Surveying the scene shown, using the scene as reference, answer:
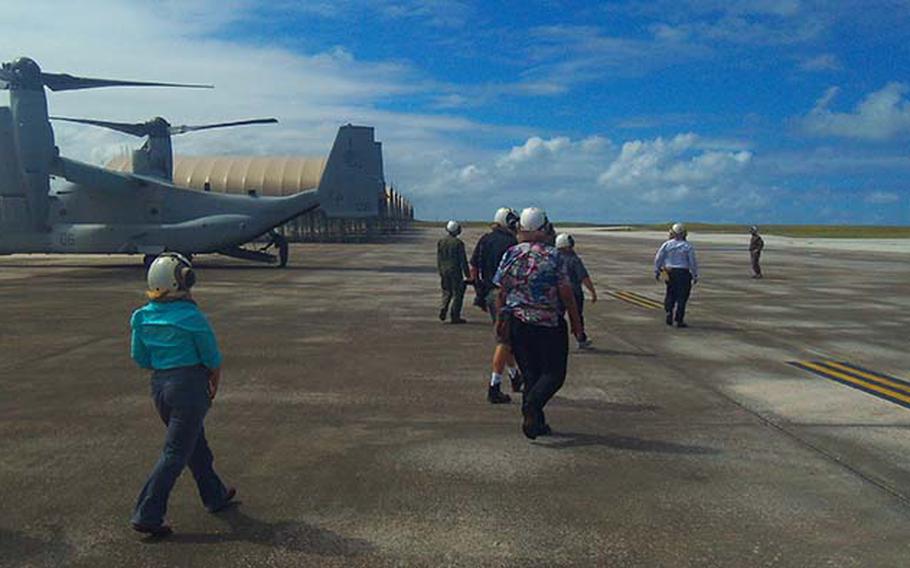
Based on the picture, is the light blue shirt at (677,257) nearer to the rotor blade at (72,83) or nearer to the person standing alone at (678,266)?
the person standing alone at (678,266)

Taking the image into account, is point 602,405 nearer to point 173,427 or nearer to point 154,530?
point 173,427

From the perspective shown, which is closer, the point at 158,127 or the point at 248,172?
the point at 158,127

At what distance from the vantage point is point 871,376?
28.5 feet

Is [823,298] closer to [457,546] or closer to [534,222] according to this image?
[534,222]

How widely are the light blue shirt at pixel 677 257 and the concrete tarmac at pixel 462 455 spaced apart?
131 centimetres

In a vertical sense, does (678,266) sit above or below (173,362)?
above

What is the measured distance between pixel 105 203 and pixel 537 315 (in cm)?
2354

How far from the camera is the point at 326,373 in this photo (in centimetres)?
879

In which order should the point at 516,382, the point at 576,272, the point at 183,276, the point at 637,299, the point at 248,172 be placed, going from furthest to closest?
the point at 248,172
the point at 637,299
the point at 576,272
the point at 516,382
the point at 183,276

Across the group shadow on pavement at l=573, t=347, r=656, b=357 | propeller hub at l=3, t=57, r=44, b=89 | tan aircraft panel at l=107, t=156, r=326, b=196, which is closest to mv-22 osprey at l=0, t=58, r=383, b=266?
propeller hub at l=3, t=57, r=44, b=89

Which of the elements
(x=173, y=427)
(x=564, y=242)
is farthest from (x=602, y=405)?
(x=173, y=427)

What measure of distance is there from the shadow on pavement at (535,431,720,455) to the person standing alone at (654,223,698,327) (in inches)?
268

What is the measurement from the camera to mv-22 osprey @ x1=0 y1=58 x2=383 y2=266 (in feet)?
71.5

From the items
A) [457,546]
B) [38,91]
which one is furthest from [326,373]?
[38,91]
